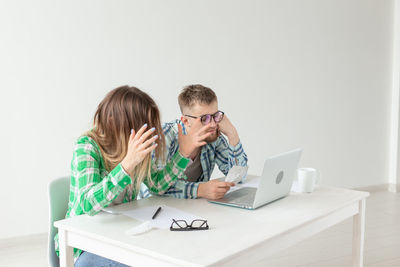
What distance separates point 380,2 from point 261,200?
3971 millimetres

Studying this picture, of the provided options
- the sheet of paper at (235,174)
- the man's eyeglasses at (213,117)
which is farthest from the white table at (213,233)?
the man's eyeglasses at (213,117)

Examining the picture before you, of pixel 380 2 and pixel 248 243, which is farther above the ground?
pixel 380 2

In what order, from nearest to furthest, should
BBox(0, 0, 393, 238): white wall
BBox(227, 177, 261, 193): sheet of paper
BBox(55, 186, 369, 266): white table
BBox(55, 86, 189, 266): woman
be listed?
BBox(55, 186, 369, 266): white table < BBox(55, 86, 189, 266): woman < BBox(227, 177, 261, 193): sheet of paper < BBox(0, 0, 393, 238): white wall

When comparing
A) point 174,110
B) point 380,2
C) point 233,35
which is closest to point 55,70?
point 174,110

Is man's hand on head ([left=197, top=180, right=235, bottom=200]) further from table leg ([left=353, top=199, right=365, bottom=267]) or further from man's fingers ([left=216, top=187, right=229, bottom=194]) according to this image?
table leg ([left=353, top=199, right=365, bottom=267])

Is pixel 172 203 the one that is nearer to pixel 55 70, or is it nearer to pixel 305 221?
pixel 305 221

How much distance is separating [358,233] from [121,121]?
119cm

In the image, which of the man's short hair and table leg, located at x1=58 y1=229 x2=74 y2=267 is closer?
table leg, located at x1=58 y1=229 x2=74 y2=267

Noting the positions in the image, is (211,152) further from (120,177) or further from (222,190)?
(120,177)

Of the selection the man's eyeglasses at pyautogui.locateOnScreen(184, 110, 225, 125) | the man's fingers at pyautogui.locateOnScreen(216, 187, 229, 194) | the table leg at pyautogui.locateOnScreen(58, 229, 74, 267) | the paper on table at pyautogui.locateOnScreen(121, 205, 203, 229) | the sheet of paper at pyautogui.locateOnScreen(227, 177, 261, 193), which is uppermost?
the man's eyeglasses at pyautogui.locateOnScreen(184, 110, 225, 125)

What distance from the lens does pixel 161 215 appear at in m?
1.68

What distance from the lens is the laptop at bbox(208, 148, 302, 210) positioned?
1.74 metres

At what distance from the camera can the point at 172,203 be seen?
6.17 ft

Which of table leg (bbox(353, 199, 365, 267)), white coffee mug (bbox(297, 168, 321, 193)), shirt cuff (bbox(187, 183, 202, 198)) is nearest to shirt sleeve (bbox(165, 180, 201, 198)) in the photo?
shirt cuff (bbox(187, 183, 202, 198))
